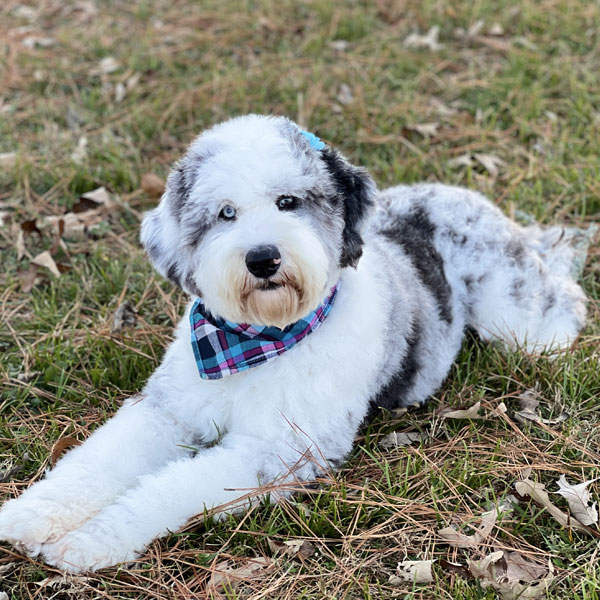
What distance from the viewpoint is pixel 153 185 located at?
231 inches

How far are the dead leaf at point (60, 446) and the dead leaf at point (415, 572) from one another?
5.54ft

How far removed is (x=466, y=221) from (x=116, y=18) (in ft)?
18.7

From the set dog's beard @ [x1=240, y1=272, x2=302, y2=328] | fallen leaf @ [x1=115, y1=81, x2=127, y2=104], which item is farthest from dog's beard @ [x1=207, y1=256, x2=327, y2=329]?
fallen leaf @ [x1=115, y1=81, x2=127, y2=104]

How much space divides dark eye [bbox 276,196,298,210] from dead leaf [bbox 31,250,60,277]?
7.87 feet

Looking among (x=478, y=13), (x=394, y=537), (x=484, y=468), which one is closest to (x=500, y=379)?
(x=484, y=468)

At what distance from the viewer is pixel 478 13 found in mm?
8070

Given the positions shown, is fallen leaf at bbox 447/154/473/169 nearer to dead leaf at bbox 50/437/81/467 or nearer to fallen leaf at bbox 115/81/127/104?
fallen leaf at bbox 115/81/127/104

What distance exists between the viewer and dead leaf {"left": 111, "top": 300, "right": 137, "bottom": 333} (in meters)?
4.69

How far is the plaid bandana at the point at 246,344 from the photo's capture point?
352cm

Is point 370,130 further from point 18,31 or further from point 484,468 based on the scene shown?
point 18,31

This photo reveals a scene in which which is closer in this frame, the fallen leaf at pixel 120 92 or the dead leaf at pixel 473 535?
the dead leaf at pixel 473 535

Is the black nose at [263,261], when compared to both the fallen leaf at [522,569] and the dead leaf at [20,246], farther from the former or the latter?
the dead leaf at [20,246]

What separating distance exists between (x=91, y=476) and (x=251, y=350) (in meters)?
0.90

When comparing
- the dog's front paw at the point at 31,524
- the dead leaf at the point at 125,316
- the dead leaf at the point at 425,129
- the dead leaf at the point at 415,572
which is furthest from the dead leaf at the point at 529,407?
the dead leaf at the point at 425,129
